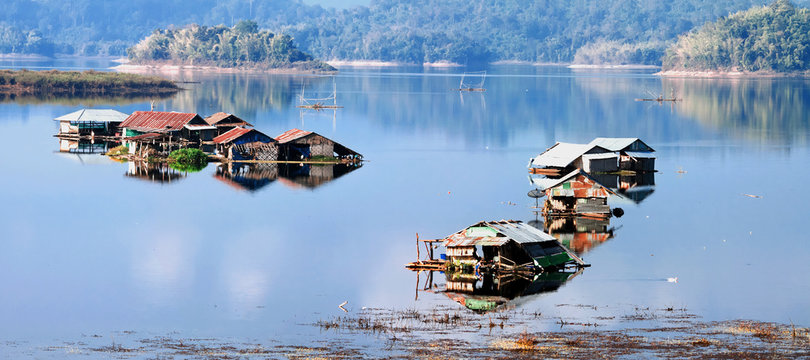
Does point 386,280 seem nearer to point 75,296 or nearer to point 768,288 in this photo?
point 75,296

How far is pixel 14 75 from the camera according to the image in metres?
163

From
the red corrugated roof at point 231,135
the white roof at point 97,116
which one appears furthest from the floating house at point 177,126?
the white roof at point 97,116

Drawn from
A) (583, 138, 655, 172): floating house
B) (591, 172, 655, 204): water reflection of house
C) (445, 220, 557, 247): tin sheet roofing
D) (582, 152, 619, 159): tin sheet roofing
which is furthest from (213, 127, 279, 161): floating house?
(445, 220, 557, 247): tin sheet roofing

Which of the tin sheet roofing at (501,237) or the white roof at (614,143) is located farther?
the white roof at (614,143)

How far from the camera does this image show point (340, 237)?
5106 cm

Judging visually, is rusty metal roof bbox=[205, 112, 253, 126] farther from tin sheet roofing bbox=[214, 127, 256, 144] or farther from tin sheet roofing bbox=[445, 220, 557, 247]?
tin sheet roofing bbox=[445, 220, 557, 247]

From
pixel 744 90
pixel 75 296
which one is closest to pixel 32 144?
pixel 75 296

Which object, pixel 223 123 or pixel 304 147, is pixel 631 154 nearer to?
pixel 304 147

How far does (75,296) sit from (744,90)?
173m

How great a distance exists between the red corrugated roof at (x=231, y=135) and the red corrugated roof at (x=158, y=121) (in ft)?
13.0

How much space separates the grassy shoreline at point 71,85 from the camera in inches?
6122

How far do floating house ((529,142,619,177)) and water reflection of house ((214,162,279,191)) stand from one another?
57.6 feet

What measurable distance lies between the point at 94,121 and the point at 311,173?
2695cm

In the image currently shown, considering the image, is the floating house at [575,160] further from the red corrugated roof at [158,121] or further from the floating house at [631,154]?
the red corrugated roof at [158,121]
